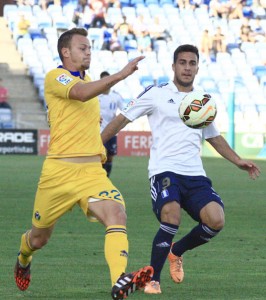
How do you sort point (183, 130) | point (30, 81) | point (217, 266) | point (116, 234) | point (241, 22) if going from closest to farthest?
point (116, 234) → point (183, 130) → point (217, 266) → point (30, 81) → point (241, 22)

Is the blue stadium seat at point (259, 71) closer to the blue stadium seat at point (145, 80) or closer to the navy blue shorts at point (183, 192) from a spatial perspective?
the blue stadium seat at point (145, 80)

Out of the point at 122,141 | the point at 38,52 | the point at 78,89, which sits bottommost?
the point at 122,141

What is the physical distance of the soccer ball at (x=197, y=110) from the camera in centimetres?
974

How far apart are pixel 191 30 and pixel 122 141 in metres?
9.35

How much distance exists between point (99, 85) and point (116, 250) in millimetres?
1269

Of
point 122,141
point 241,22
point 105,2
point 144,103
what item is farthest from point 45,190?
point 241,22

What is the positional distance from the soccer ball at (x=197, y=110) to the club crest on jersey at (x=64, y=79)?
4.46ft

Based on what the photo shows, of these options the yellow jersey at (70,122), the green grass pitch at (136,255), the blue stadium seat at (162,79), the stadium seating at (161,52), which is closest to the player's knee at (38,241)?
the green grass pitch at (136,255)

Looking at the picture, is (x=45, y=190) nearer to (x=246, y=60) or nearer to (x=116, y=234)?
(x=116, y=234)

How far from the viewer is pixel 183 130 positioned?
1003 cm

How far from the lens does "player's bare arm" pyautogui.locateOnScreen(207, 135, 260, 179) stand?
9.88m

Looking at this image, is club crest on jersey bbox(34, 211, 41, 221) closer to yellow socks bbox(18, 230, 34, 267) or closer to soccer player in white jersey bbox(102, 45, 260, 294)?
yellow socks bbox(18, 230, 34, 267)

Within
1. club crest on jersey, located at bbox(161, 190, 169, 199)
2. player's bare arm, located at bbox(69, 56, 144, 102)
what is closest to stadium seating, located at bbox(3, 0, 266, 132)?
club crest on jersey, located at bbox(161, 190, 169, 199)

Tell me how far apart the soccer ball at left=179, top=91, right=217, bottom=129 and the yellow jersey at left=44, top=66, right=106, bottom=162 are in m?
1.07
